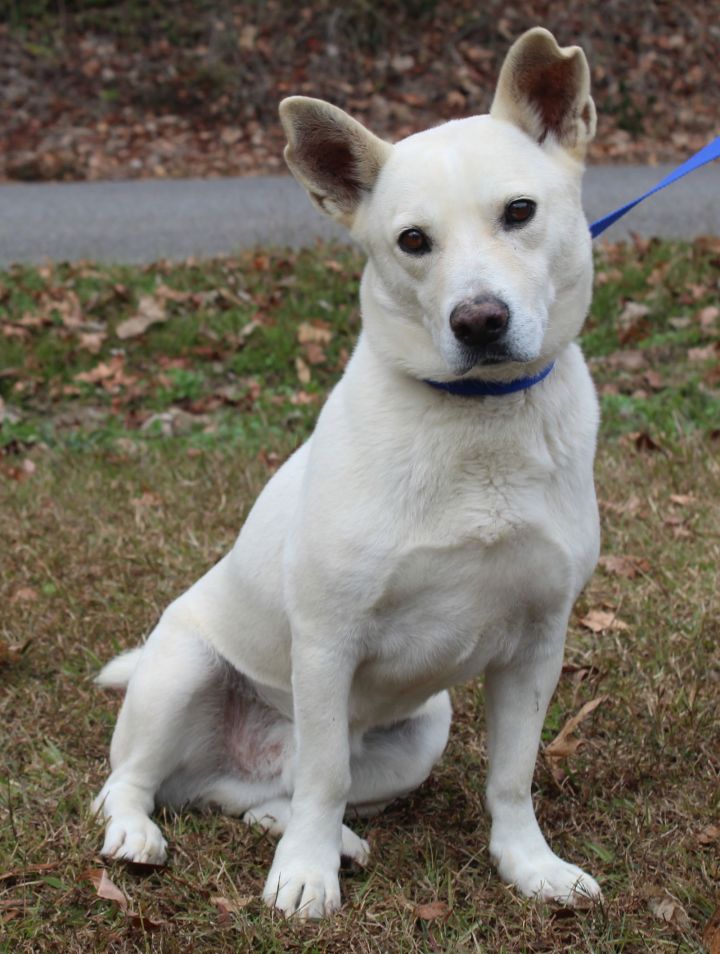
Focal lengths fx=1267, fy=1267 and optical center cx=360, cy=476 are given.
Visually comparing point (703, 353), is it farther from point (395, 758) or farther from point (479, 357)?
point (479, 357)

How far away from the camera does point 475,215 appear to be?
2432mm

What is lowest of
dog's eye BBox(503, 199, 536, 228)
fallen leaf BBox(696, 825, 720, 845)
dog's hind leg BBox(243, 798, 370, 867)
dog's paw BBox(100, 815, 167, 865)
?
dog's hind leg BBox(243, 798, 370, 867)

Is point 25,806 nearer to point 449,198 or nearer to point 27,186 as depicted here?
point 449,198

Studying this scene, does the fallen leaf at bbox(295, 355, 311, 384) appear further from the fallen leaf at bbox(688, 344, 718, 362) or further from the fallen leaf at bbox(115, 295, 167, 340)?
the fallen leaf at bbox(688, 344, 718, 362)

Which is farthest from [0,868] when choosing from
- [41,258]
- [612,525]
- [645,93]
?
[645,93]

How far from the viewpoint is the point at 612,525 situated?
4.58 metres

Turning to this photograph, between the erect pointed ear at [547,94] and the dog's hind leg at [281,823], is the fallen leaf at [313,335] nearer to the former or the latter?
the dog's hind leg at [281,823]

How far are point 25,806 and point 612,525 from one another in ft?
7.84

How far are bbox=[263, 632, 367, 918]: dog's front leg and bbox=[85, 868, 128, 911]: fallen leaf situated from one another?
0.99ft

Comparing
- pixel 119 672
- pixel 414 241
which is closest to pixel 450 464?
pixel 414 241

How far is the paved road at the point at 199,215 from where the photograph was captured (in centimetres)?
809

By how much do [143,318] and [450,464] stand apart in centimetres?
450

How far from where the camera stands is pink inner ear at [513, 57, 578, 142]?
2.59 meters

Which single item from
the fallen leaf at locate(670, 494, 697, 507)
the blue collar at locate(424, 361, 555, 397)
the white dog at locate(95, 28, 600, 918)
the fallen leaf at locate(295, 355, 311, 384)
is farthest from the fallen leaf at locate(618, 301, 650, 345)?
the blue collar at locate(424, 361, 555, 397)
